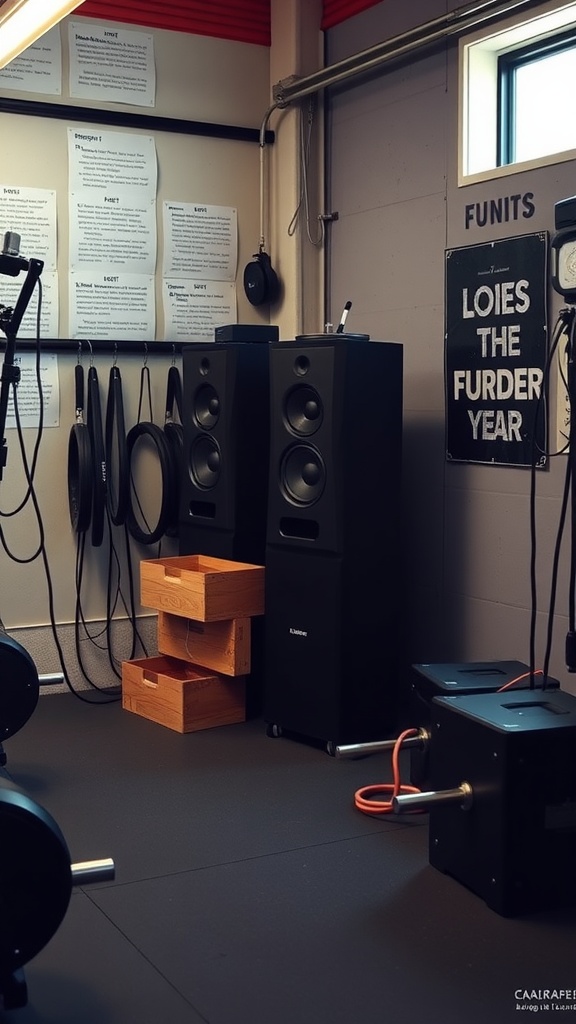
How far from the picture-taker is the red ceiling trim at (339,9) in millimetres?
4297

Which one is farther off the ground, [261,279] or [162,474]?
[261,279]

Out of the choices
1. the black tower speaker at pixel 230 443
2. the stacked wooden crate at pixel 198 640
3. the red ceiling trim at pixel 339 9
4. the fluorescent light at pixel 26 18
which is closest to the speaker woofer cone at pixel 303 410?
the black tower speaker at pixel 230 443

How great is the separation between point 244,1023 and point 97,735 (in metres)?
1.85

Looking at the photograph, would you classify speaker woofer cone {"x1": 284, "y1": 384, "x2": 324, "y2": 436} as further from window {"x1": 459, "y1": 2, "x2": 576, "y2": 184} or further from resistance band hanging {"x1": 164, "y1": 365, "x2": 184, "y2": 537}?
window {"x1": 459, "y1": 2, "x2": 576, "y2": 184}

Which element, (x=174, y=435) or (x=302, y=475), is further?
(x=174, y=435)

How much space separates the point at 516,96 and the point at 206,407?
1484 millimetres

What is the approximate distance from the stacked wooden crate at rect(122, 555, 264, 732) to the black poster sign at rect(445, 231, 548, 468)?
87 cm

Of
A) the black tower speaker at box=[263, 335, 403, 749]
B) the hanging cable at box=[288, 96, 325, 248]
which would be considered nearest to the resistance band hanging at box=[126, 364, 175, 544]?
the black tower speaker at box=[263, 335, 403, 749]

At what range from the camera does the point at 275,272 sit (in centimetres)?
467

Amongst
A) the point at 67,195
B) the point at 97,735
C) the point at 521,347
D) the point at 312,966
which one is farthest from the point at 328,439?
the point at 312,966

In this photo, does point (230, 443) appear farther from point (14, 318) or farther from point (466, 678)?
point (466, 678)

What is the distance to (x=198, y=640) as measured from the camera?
3941 mm

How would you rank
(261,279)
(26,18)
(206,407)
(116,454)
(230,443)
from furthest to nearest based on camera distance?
(261,279) → (116,454) → (206,407) → (230,443) → (26,18)

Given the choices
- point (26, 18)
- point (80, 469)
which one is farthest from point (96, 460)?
point (26, 18)
